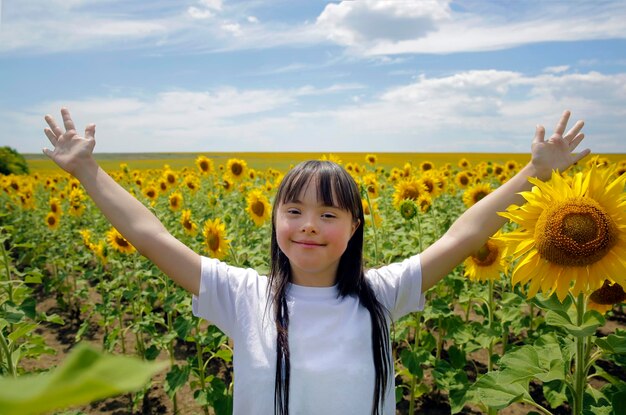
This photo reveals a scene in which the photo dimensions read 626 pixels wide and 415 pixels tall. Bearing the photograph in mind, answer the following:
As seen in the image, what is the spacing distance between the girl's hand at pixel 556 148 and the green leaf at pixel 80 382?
2.30 m

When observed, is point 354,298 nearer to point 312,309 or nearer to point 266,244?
point 312,309

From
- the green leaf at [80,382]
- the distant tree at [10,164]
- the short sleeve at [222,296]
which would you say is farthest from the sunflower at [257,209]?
the distant tree at [10,164]

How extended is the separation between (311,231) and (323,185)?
0.71 ft

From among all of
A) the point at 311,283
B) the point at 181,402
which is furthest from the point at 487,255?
the point at 181,402

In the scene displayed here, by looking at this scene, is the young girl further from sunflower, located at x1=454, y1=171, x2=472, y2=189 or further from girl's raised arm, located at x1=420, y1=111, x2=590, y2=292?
sunflower, located at x1=454, y1=171, x2=472, y2=189

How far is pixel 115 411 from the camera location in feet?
15.1

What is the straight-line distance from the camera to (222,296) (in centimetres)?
217

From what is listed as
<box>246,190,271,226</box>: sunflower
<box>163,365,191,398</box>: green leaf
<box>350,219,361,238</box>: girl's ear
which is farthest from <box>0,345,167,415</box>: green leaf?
<box>246,190,271,226</box>: sunflower

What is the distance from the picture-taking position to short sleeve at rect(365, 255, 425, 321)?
7.37ft

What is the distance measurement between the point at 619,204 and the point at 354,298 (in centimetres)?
112

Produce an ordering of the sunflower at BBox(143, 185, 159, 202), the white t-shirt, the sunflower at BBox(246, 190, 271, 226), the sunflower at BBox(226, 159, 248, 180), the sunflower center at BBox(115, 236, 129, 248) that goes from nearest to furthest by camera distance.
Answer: the white t-shirt → the sunflower center at BBox(115, 236, 129, 248) → the sunflower at BBox(246, 190, 271, 226) → the sunflower at BBox(143, 185, 159, 202) → the sunflower at BBox(226, 159, 248, 180)

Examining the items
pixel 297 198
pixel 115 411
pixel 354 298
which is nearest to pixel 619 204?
pixel 354 298

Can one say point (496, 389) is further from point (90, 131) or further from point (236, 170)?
point (236, 170)

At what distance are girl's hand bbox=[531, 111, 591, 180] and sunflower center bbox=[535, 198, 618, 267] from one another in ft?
1.49
